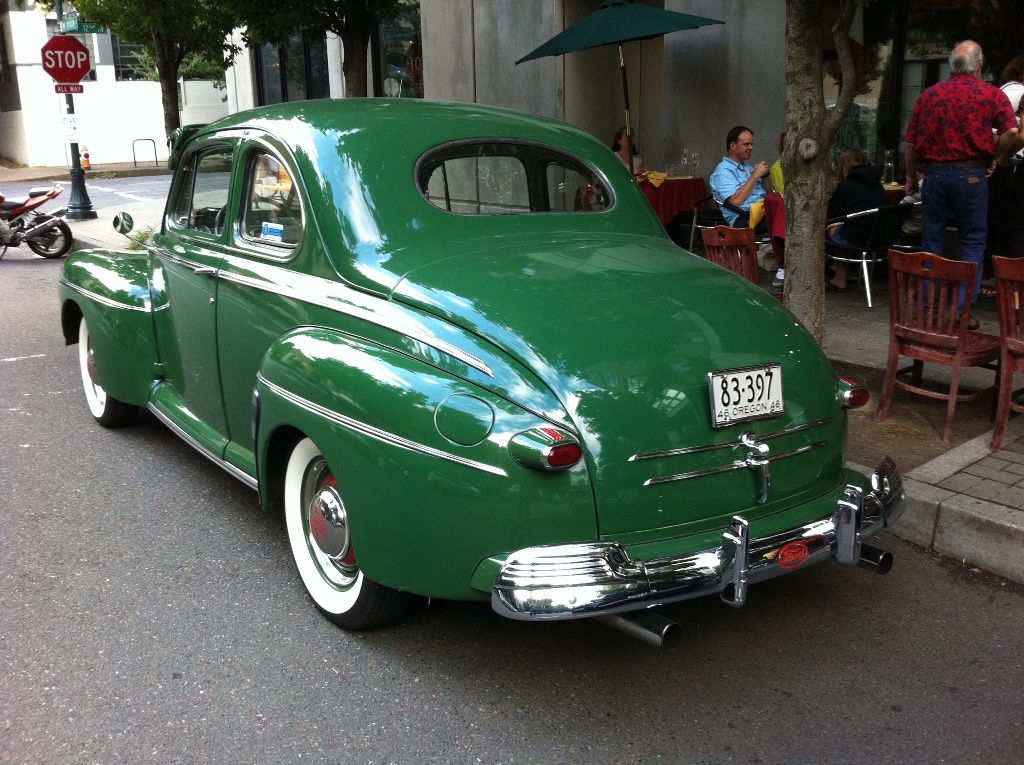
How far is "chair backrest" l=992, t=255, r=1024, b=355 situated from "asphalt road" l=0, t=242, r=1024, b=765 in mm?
1199

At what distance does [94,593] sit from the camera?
388cm

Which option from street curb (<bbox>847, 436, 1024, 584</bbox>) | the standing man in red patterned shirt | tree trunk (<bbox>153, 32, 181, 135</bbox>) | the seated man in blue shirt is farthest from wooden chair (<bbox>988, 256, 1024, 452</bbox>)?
tree trunk (<bbox>153, 32, 181, 135</bbox>)

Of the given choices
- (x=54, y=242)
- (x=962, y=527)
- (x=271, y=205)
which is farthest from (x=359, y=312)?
(x=54, y=242)

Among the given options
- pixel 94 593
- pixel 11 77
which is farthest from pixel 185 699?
pixel 11 77

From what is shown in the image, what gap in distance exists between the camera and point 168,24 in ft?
45.1

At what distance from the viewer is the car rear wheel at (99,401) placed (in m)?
5.84

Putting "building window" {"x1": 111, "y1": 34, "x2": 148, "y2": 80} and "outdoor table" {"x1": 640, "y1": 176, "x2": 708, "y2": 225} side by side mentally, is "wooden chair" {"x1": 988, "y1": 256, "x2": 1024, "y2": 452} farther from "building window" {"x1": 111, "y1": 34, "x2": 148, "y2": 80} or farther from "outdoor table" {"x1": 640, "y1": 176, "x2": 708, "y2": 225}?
"building window" {"x1": 111, "y1": 34, "x2": 148, "y2": 80}

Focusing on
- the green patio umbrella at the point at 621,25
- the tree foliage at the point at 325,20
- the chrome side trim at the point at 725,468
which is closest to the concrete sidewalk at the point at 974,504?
the chrome side trim at the point at 725,468

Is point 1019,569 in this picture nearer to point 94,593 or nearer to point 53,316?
point 94,593

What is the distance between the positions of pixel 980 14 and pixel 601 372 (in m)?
8.07

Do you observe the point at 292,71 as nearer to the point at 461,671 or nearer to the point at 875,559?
the point at 461,671

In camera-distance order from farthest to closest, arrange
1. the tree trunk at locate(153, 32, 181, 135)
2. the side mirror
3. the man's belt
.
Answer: the tree trunk at locate(153, 32, 181, 135) < the man's belt < the side mirror

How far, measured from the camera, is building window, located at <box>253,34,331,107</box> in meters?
19.4

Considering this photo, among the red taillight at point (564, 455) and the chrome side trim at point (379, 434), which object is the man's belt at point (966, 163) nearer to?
the red taillight at point (564, 455)
